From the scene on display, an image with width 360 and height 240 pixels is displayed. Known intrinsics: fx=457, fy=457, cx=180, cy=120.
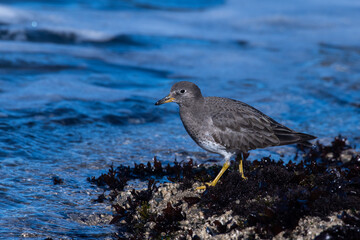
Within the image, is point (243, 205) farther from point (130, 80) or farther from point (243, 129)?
point (130, 80)

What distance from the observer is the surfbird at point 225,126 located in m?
6.12

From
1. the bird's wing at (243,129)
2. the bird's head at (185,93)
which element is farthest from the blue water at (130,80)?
the bird's wing at (243,129)

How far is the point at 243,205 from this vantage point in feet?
16.5

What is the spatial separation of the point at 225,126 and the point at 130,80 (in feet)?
25.4

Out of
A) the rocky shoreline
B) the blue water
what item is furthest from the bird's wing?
the blue water

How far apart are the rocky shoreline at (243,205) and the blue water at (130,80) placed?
0.43 meters

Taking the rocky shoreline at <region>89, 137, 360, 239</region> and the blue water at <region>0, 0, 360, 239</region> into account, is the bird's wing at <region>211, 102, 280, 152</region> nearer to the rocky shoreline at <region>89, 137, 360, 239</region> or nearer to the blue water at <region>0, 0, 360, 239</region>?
the rocky shoreline at <region>89, 137, 360, 239</region>

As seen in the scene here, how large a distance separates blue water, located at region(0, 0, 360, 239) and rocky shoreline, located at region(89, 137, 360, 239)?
43 cm

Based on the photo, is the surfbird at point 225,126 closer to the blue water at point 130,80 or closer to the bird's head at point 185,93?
the bird's head at point 185,93

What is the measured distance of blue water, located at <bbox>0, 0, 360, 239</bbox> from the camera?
664 cm

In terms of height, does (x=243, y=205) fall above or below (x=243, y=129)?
below

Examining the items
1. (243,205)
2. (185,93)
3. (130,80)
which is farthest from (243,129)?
(130,80)

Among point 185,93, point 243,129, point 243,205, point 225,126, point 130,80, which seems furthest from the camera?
point 130,80

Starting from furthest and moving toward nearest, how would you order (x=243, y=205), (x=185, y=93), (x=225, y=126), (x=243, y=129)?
(x=185, y=93), (x=243, y=129), (x=225, y=126), (x=243, y=205)
